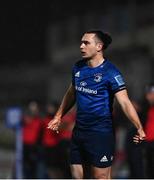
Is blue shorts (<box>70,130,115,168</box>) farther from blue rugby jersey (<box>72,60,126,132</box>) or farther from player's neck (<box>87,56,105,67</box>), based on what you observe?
player's neck (<box>87,56,105,67</box>)

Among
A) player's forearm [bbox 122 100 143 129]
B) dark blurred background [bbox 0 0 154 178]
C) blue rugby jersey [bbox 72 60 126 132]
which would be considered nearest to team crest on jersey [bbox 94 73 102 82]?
blue rugby jersey [bbox 72 60 126 132]

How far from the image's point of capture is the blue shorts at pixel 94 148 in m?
8.08

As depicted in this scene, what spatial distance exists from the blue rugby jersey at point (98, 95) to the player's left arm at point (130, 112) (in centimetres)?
7

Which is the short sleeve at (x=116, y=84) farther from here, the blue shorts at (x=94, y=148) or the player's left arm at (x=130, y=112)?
the blue shorts at (x=94, y=148)

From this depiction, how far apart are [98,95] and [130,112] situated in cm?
36

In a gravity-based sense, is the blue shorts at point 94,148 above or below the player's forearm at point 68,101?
below

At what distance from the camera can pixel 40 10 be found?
120 feet

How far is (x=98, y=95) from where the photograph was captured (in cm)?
804

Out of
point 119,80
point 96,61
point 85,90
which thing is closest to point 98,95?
point 85,90

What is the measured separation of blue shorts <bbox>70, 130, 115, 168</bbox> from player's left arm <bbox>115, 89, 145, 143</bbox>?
1.05ft

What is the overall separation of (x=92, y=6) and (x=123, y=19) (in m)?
4.28

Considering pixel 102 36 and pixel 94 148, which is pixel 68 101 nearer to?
pixel 94 148

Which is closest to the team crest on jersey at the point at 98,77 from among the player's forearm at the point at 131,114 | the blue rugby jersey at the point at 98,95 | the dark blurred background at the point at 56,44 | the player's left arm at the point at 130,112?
the blue rugby jersey at the point at 98,95

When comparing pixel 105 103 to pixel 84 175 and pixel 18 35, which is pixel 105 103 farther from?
pixel 18 35
